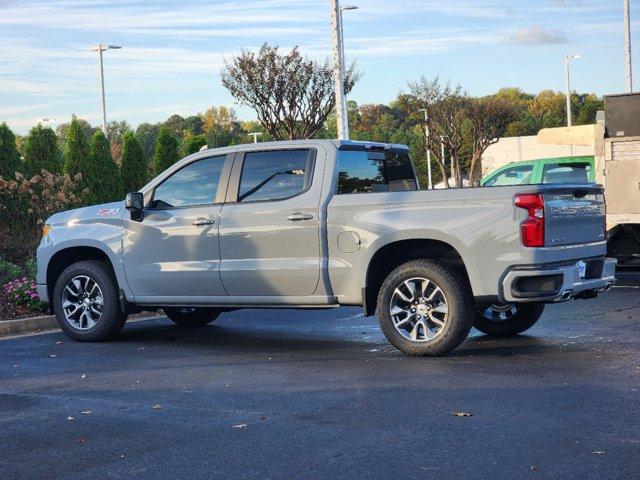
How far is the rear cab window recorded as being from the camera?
33.2 ft

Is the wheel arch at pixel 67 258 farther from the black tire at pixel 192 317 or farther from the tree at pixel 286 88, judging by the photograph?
the tree at pixel 286 88

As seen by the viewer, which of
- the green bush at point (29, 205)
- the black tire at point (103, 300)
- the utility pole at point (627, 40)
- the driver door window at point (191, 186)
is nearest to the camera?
the driver door window at point (191, 186)

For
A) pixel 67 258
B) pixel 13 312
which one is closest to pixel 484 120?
pixel 13 312

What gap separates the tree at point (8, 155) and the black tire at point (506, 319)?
46.9 feet

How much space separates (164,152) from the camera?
3045cm

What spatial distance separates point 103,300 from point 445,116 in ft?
150

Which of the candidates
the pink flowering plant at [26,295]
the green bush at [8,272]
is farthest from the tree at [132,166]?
the pink flowering plant at [26,295]

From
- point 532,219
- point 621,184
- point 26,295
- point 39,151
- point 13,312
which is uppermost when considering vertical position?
point 39,151

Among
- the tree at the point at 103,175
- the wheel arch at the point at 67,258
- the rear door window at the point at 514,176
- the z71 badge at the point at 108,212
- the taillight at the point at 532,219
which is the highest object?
the tree at the point at 103,175

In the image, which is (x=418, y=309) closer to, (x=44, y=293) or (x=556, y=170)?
(x=44, y=293)

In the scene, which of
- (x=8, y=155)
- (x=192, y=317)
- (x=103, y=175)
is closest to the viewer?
(x=192, y=317)

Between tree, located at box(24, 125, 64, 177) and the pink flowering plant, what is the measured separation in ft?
34.8

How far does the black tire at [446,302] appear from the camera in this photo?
9.18 metres

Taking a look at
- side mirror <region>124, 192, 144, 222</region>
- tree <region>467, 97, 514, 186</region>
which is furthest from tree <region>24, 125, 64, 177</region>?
tree <region>467, 97, 514, 186</region>
